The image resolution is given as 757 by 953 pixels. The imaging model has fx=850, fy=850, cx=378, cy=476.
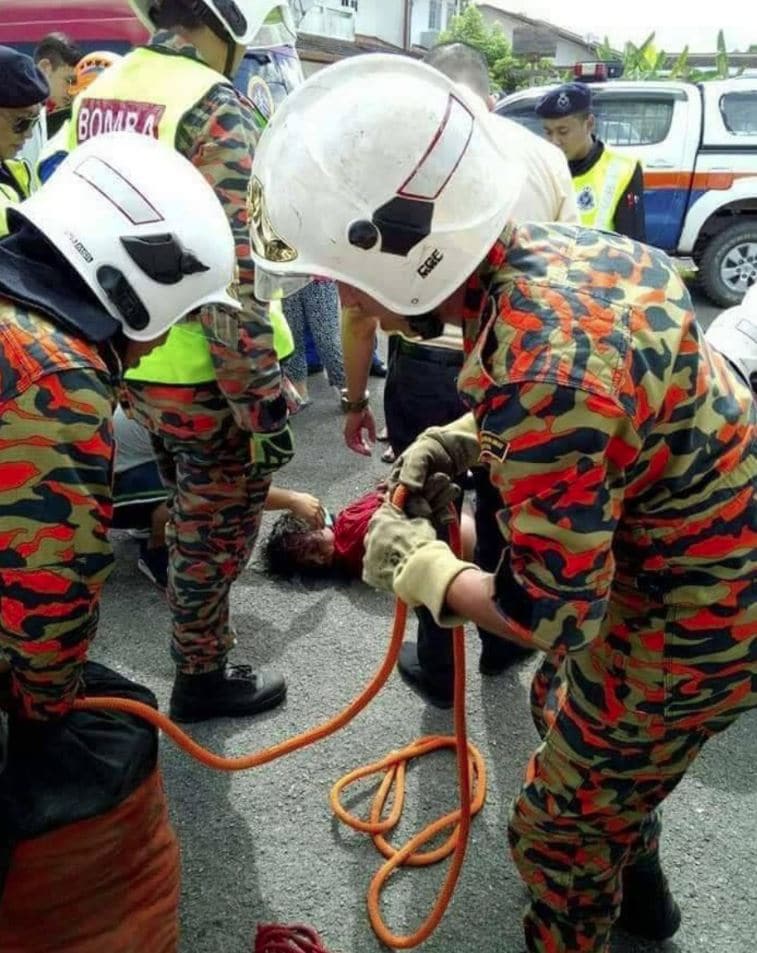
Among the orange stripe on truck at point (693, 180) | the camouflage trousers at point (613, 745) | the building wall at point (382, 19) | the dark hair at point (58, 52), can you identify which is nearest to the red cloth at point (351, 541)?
the camouflage trousers at point (613, 745)

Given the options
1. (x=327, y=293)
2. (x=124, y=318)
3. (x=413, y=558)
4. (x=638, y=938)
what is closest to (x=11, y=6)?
(x=327, y=293)

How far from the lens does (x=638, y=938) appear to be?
7.08ft

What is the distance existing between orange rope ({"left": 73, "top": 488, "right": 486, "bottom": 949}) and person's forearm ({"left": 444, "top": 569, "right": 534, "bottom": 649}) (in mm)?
293

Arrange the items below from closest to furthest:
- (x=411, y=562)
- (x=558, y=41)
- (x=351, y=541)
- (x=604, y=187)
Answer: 1. (x=411, y=562)
2. (x=351, y=541)
3. (x=604, y=187)
4. (x=558, y=41)

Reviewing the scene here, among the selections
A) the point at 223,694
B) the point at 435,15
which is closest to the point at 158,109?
the point at 223,694

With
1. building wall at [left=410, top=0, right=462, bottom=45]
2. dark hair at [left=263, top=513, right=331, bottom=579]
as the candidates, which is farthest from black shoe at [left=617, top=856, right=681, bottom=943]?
building wall at [left=410, top=0, right=462, bottom=45]

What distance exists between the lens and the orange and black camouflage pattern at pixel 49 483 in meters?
1.46

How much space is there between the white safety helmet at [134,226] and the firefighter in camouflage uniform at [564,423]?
0.78 feet

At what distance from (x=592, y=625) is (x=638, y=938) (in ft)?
4.26

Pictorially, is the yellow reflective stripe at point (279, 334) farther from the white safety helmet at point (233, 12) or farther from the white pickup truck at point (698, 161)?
the white pickup truck at point (698, 161)

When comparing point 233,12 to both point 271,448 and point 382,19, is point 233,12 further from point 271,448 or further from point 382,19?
point 382,19

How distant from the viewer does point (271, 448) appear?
2.43 metres

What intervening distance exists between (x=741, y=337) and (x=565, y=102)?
9.09 ft

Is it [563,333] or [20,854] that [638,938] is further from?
[563,333]
